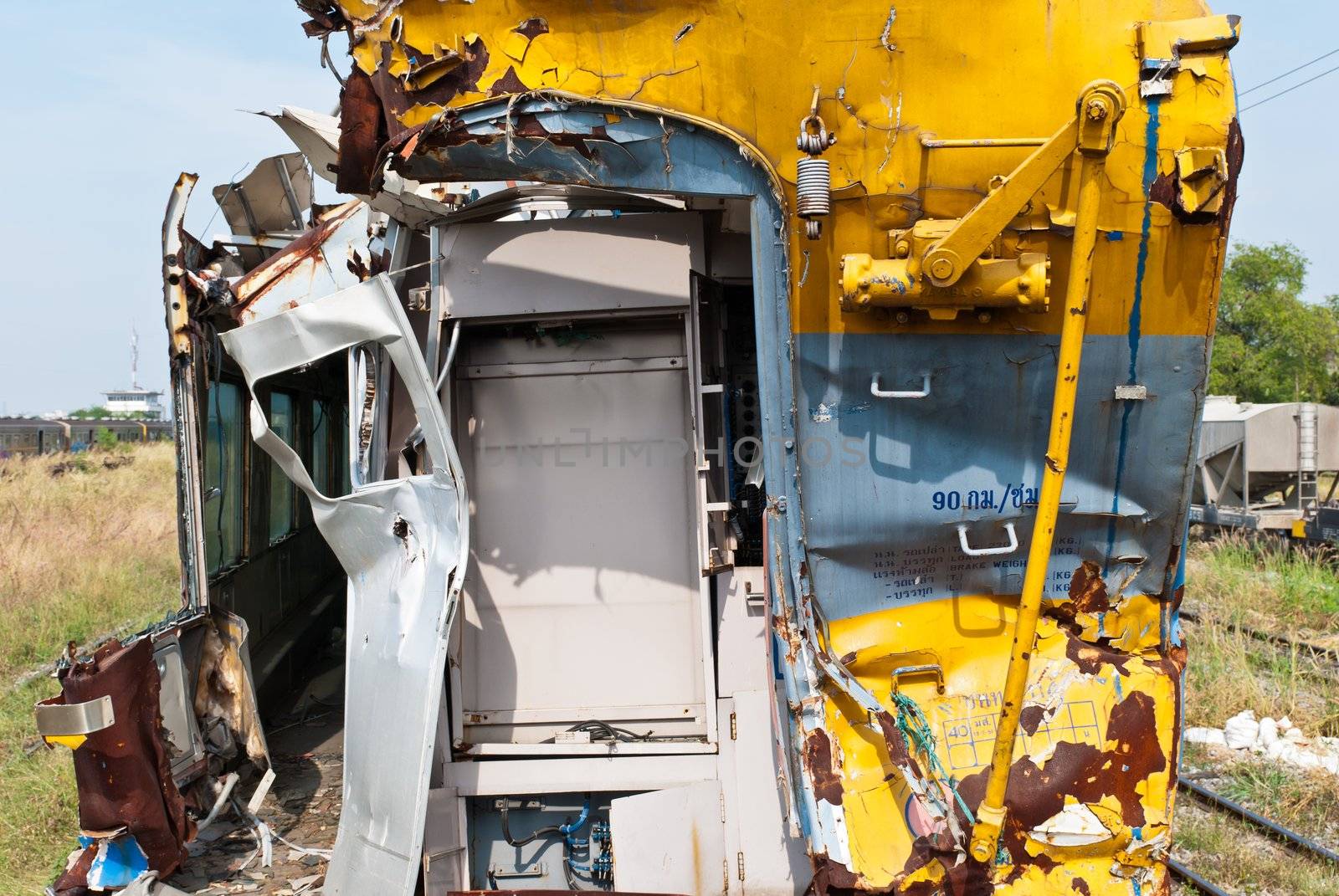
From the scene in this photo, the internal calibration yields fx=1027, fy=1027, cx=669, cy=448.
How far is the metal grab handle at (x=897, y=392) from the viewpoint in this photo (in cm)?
360

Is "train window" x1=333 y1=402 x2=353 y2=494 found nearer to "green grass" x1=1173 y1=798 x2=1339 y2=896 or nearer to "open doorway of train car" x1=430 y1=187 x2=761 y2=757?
"open doorway of train car" x1=430 y1=187 x2=761 y2=757

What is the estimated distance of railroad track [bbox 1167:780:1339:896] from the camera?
470cm

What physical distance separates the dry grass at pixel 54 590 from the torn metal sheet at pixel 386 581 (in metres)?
2.05

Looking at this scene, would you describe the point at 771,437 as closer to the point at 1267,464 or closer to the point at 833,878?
the point at 833,878

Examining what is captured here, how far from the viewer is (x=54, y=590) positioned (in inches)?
427

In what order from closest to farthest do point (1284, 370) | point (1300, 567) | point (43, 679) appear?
point (43, 679), point (1300, 567), point (1284, 370)

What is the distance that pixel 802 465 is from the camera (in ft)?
12.2

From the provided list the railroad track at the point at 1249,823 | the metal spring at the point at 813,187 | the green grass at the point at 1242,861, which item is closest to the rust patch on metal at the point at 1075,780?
the railroad track at the point at 1249,823

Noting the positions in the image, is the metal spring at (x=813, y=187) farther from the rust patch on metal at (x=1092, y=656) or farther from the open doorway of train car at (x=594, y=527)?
the rust patch on metal at (x=1092, y=656)

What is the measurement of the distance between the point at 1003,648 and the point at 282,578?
590 cm

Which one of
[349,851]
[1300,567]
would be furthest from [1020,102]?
[1300,567]

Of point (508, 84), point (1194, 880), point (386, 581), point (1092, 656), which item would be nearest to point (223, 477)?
point (386, 581)

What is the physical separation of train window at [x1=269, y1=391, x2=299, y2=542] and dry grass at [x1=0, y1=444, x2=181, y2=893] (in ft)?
6.75

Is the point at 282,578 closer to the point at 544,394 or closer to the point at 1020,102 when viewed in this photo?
the point at 544,394
